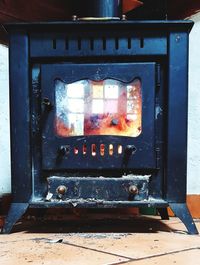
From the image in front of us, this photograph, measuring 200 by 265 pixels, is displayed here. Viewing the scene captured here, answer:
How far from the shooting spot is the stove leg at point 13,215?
4.06ft

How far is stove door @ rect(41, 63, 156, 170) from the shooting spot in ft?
4.07

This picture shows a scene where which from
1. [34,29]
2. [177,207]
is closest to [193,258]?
[177,207]

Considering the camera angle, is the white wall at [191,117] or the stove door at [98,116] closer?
the stove door at [98,116]

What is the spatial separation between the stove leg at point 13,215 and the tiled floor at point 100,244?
3 cm

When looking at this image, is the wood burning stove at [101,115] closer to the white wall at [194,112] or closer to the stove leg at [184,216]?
the stove leg at [184,216]

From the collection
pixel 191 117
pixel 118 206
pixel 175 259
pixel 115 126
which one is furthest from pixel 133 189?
pixel 191 117

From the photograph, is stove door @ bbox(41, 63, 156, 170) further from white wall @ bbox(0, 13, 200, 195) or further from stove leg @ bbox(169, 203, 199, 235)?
white wall @ bbox(0, 13, 200, 195)

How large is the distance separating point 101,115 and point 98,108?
2 centimetres

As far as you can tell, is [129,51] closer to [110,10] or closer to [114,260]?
[110,10]

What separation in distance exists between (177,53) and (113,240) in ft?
1.77

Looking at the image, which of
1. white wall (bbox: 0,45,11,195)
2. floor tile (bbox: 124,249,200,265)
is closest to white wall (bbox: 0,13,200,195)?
white wall (bbox: 0,45,11,195)

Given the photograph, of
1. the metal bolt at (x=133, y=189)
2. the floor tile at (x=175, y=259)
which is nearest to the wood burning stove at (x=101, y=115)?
the metal bolt at (x=133, y=189)

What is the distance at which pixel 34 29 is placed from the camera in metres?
1.27

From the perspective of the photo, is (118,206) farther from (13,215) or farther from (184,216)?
(13,215)
